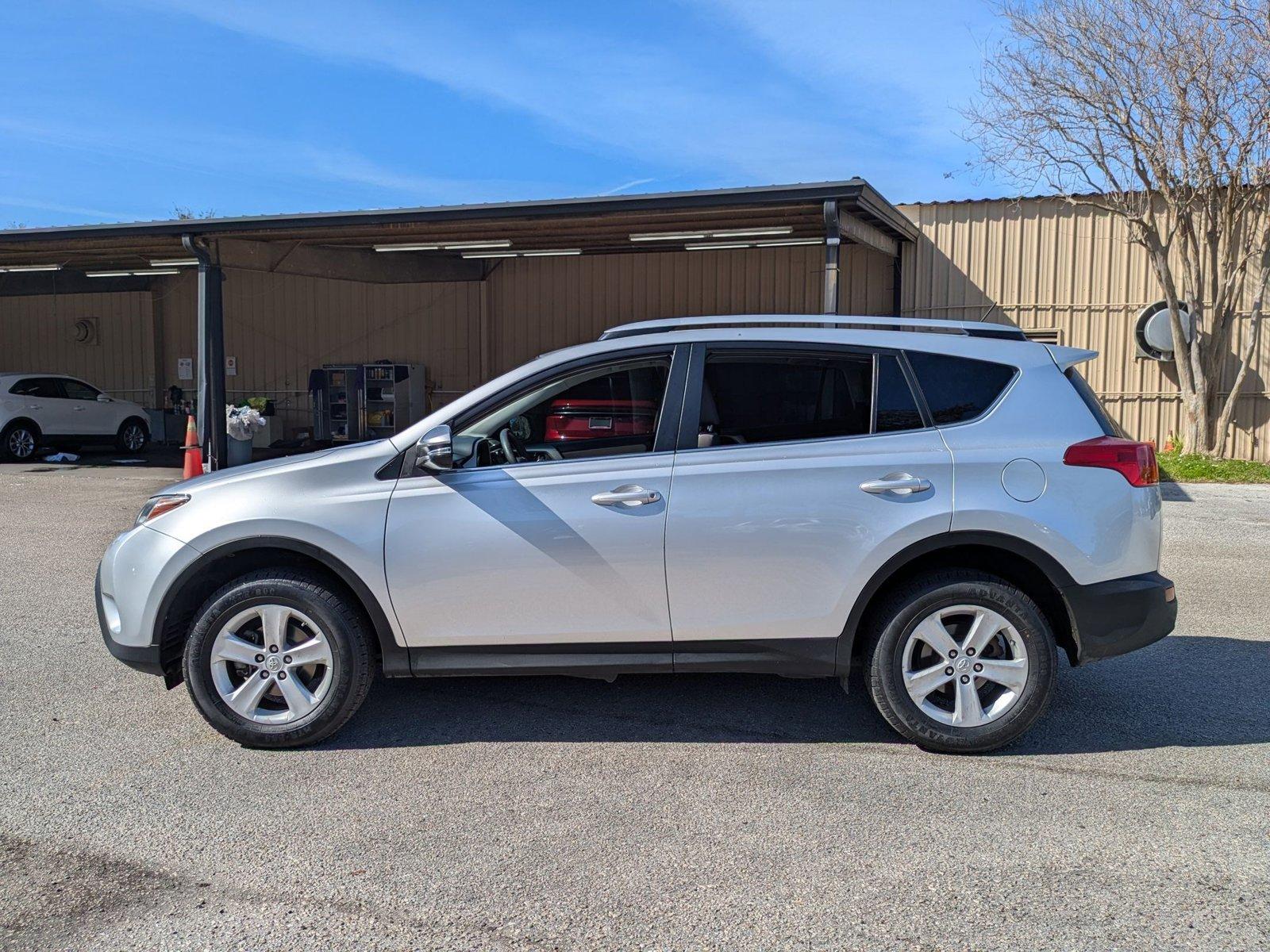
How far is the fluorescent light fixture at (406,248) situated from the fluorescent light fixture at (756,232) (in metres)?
5.08

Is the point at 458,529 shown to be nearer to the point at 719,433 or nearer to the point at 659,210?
the point at 719,433

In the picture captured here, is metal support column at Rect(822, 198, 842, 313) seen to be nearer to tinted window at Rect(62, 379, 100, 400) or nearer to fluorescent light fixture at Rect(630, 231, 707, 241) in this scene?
fluorescent light fixture at Rect(630, 231, 707, 241)

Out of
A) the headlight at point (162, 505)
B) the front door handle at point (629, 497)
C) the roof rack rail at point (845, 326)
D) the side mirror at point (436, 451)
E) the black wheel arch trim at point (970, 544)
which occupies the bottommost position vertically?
the black wheel arch trim at point (970, 544)

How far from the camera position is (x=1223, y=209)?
1549 centimetres

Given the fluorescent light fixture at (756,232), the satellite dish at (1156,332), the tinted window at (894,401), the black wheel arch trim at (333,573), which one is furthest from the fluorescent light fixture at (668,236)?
the black wheel arch trim at (333,573)

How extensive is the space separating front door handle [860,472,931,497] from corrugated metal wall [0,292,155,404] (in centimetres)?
2381

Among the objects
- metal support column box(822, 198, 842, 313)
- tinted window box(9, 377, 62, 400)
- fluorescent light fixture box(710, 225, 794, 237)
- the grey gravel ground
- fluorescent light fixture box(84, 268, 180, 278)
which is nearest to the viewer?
the grey gravel ground

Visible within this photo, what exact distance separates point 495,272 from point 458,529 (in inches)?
701

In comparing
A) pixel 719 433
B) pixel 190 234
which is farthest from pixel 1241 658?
pixel 190 234

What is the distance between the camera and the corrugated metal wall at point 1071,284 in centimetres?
1664

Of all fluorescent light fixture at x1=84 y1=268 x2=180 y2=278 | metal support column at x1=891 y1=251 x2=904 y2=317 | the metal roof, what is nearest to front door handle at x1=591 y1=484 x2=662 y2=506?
the metal roof

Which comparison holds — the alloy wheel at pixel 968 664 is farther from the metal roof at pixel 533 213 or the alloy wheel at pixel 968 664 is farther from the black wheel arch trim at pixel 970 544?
the metal roof at pixel 533 213

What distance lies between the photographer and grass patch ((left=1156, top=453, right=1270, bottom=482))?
14.7m

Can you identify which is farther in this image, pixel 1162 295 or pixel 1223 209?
pixel 1162 295
